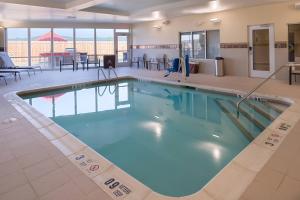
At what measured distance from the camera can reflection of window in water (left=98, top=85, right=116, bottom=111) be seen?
565 cm

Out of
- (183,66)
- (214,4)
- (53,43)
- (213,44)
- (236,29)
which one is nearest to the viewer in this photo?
(214,4)

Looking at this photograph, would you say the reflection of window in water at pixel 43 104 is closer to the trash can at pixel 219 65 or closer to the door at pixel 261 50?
the trash can at pixel 219 65

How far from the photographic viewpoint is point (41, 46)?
39.9 feet

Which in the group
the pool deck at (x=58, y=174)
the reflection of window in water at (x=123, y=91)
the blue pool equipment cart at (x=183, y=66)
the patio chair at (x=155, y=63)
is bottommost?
the pool deck at (x=58, y=174)

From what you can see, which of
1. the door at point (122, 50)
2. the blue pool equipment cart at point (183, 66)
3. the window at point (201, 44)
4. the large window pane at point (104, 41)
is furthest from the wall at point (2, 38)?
the blue pool equipment cart at point (183, 66)

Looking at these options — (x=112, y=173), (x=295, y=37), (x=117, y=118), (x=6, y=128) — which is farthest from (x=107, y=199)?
(x=295, y=37)

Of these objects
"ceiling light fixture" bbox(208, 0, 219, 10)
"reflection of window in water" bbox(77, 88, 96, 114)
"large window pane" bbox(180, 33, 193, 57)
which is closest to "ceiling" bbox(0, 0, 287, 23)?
"ceiling light fixture" bbox(208, 0, 219, 10)

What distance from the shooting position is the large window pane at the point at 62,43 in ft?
39.1

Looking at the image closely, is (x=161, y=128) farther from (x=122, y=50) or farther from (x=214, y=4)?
(x=122, y=50)

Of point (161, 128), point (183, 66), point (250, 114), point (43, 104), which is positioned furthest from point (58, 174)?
point (183, 66)

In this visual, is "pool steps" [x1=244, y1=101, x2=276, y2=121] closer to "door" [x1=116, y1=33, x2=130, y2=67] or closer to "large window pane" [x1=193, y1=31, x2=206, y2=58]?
"large window pane" [x1=193, y1=31, x2=206, y2=58]

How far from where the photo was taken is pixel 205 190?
204 centimetres

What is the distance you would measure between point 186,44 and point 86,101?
531cm

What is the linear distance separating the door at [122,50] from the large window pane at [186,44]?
389 centimetres
